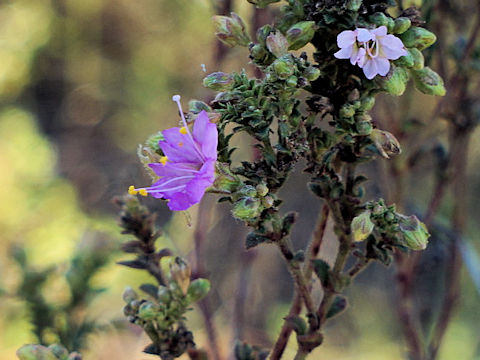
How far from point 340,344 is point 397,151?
1.75 meters

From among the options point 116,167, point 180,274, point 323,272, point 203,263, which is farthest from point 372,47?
point 116,167

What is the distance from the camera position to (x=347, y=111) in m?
0.70

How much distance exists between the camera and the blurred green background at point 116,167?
207 centimetres

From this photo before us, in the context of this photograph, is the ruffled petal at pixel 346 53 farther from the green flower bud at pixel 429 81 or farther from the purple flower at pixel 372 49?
the green flower bud at pixel 429 81

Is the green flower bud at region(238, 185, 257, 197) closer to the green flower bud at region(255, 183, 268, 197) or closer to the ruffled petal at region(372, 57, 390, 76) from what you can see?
the green flower bud at region(255, 183, 268, 197)

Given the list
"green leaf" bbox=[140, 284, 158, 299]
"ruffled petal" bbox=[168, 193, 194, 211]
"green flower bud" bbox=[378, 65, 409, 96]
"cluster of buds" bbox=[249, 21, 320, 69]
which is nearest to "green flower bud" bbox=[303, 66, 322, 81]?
"cluster of buds" bbox=[249, 21, 320, 69]

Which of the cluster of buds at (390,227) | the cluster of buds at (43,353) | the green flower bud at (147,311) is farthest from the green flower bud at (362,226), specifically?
the cluster of buds at (43,353)

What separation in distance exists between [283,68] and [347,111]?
0.37ft

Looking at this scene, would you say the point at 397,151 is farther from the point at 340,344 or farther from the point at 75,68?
the point at 75,68

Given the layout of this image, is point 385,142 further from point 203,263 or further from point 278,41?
point 203,263

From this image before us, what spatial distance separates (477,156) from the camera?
7.97 feet

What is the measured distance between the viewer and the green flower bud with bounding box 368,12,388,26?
27.3 inches

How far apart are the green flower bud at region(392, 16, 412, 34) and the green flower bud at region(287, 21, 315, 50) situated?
110 millimetres

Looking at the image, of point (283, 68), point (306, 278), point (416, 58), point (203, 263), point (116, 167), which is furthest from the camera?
point (116, 167)
